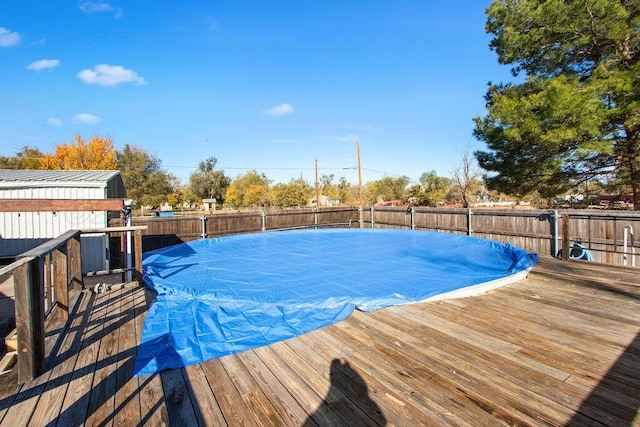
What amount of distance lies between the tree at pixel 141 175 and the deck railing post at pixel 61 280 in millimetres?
26449

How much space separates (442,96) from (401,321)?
15557mm

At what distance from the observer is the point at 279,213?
10.8 m

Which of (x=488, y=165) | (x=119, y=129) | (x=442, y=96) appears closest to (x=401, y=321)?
(x=488, y=165)

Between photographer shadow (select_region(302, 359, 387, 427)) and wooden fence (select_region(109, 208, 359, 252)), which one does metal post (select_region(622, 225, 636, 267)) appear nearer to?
photographer shadow (select_region(302, 359, 387, 427))

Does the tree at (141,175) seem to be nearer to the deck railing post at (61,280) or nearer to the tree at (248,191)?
the tree at (248,191)

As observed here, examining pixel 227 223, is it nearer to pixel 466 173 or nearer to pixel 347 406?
pixel 347 406

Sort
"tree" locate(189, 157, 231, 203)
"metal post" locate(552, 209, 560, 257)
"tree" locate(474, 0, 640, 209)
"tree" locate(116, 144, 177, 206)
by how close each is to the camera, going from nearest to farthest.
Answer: "metal post" locate(552, 209, 560, 257)
"tree" locate(474, 0, 640, 209)
"tree" locate(116, 144, 177, 206)
"tree" locate(189, 157, 231, 203)

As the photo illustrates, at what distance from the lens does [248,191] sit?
34.3 m

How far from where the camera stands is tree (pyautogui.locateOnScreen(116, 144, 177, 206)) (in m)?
26.2

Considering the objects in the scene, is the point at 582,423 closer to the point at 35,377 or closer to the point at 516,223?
the point at 35,377

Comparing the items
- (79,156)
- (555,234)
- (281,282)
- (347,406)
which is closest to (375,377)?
(347,406)

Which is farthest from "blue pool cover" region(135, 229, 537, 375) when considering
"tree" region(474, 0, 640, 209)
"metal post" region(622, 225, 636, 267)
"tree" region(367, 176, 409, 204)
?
"tree" region(367, 176, 409, 204)

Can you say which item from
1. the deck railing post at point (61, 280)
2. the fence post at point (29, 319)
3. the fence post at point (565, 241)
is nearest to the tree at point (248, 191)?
the fence post at point (565, 241)

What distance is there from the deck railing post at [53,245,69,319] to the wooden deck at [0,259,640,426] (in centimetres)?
21
